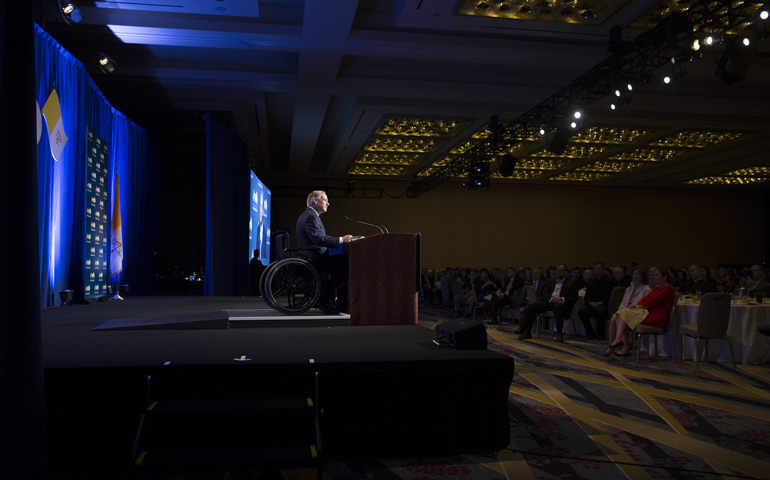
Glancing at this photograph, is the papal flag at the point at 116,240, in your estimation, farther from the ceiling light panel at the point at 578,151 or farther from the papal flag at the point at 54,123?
the ceiling light panel at the point at 578,151

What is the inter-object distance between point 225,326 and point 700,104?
8.86 metres

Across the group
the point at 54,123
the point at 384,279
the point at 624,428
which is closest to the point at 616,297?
the point at 624,428

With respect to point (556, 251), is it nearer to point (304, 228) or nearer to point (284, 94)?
point (284, 94)

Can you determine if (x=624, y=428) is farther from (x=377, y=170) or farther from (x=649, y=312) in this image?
(x=377, y=170)

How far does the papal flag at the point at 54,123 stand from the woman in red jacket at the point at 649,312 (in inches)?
262

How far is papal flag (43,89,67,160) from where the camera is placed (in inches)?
223

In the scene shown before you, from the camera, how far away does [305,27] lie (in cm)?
611

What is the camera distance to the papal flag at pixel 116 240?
8250mm

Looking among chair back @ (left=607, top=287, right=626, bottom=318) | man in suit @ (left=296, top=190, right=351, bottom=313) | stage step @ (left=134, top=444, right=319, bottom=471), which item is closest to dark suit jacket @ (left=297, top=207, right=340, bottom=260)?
man in suit @ (left=296, top=190, right=351, bottom=313)

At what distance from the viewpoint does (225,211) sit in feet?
32.0

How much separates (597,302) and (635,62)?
3.20 meters

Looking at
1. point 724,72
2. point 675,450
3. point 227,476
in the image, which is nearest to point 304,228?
point 227,476

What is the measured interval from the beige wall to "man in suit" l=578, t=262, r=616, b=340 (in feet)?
27.5

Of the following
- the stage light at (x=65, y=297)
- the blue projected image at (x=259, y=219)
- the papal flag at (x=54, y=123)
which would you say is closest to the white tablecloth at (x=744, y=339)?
the stage light at (x=65, y=297)
